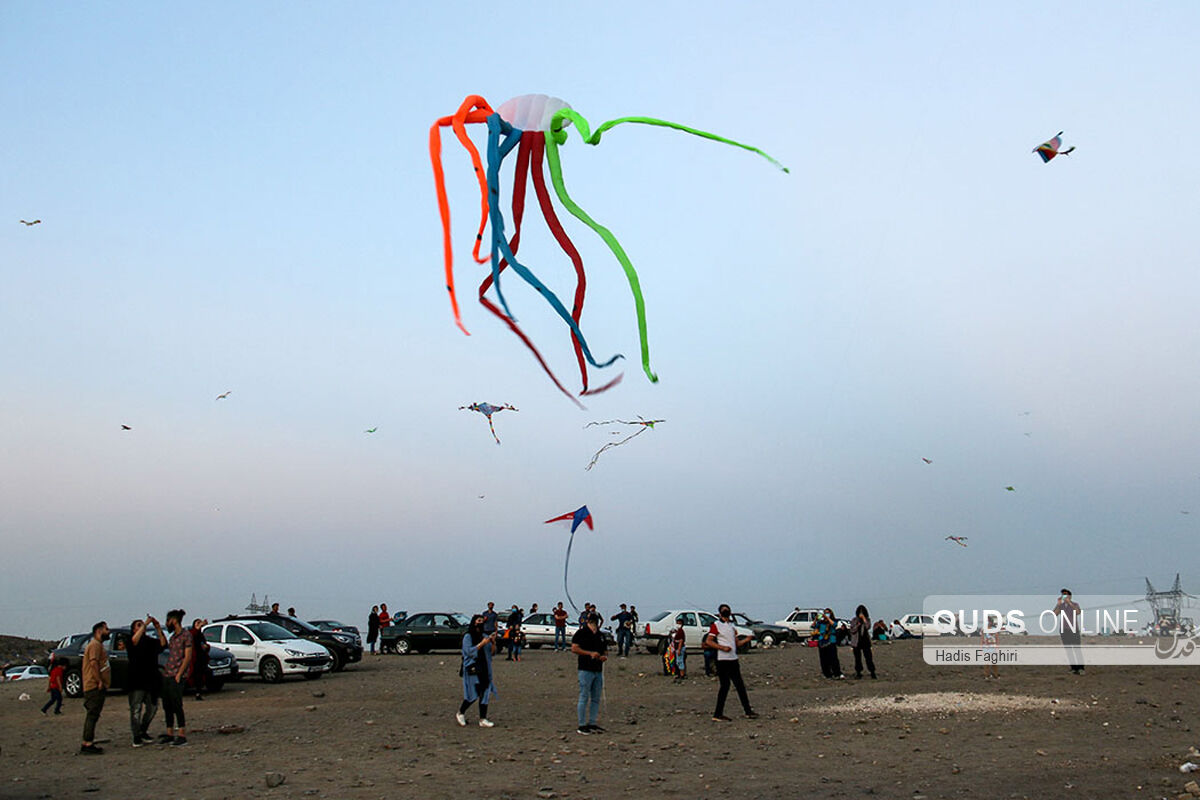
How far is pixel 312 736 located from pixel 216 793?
12.7ft

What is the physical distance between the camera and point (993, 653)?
869 inches

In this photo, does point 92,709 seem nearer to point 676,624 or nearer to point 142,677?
point 142,677

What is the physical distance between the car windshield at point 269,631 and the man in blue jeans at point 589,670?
11563mm

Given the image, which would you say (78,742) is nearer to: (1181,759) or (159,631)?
(159,631)

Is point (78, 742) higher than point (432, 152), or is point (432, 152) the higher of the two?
point (432, 152)

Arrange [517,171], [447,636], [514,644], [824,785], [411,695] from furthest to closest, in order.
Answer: [447,636]
[514,644]
[411,695]
[824,785]
[517,171]

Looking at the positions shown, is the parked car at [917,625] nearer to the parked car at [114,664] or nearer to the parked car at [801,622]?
the parked car at [801,622]

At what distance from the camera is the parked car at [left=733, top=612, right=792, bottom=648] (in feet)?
121

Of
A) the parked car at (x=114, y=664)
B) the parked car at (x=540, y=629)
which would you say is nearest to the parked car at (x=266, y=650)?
the parked car at (x=114, y=664)

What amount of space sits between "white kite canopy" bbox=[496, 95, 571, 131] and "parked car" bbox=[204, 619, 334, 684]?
1768 centimetres

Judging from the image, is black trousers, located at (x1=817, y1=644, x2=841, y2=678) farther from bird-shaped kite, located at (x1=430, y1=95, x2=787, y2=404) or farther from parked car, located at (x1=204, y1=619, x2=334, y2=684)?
bird-shaped kite, located at (x1=430, y1=95, x2=787, y2=404)

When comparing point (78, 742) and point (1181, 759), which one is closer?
point (1181, 759)

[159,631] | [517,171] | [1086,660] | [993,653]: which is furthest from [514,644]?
[517,171]

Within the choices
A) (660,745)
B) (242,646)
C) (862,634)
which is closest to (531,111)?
(660,745)
